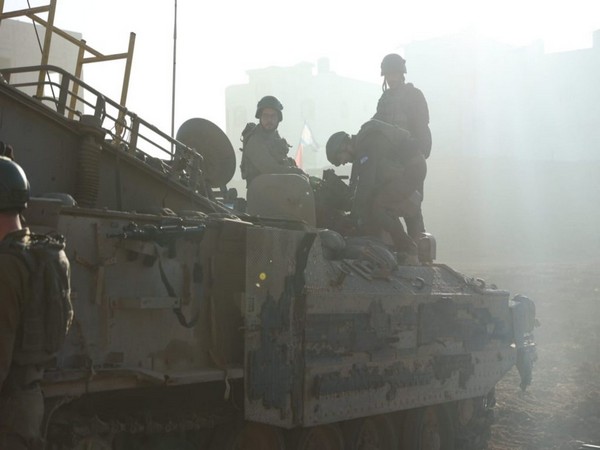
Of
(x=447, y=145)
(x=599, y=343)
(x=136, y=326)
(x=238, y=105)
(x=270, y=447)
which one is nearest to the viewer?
(x=136, y=326)

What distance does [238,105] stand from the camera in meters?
54.9

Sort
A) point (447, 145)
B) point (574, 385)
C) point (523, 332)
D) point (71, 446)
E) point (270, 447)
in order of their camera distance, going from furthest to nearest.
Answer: point (447, 145), point (574, 385), point (523, 332), point (270, 447), point (71, 446)

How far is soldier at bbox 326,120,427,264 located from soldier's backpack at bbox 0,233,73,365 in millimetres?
5629

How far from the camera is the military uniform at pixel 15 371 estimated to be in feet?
13.9

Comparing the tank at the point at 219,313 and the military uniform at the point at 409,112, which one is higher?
the military uniform at the point at 409,112

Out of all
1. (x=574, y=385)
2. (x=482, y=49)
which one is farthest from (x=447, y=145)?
(x=574, y=385)

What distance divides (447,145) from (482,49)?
5.15 meters

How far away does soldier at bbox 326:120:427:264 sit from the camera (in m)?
A: 9.82

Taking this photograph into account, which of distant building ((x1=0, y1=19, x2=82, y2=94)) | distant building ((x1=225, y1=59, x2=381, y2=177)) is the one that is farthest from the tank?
distant building ((x1=225, y1=59, x2=381, y2=177))

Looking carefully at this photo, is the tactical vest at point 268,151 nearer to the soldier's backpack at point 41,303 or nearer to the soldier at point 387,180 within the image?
the soldier at point 387,180

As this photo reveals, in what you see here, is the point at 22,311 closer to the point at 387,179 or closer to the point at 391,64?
the point at 387,179

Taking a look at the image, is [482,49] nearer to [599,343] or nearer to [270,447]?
[599,343]

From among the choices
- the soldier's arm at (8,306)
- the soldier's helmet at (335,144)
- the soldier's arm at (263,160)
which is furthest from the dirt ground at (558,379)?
the soldier's arm at (8,306)

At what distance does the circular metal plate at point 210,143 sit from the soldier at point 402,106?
189cm
